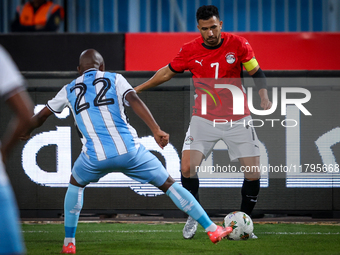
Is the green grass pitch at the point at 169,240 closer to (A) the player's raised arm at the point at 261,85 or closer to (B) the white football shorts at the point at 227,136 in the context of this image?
(B) the white football shorts at the point at 227,136

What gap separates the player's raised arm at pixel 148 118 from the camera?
3.90 metres

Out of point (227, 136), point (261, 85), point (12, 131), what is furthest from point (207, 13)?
point (12, 131)

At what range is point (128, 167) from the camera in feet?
13.1

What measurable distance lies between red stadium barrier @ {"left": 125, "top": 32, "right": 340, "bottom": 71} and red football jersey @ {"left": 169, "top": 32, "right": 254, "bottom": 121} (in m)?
1.86

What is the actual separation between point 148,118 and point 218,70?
1.37 m

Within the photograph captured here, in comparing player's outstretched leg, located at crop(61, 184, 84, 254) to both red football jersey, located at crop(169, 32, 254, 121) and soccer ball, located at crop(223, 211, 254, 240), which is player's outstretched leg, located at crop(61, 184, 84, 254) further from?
red football jersey, located at crop(169, 32, 254, 121)

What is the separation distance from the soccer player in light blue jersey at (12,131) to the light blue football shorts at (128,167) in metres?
1.89

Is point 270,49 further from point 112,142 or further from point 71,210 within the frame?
point 71,210

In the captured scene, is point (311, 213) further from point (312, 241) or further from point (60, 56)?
point (60, 56)

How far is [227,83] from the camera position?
5047mm

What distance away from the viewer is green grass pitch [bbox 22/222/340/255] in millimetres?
4363

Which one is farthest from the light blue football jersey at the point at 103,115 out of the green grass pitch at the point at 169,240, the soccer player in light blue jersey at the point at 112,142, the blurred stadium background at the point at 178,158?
the blurred stadium background at the point at 178,158

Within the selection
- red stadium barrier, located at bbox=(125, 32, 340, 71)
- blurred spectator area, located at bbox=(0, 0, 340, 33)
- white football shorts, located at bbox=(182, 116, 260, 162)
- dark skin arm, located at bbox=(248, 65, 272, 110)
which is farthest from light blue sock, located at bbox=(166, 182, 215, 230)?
blurred spectator area, located at bbox=(0, 0, 340, 33)

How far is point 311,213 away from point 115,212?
234 centimetres
